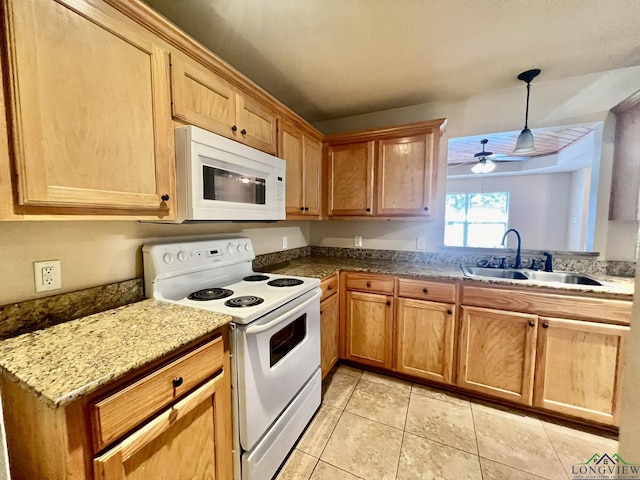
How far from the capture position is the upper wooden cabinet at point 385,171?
7.14 ft

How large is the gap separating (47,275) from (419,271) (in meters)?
2.15

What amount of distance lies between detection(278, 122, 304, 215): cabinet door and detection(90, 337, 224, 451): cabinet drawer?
4.16 feet

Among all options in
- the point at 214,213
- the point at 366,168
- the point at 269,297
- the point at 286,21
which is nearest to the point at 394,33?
the point at 286,21

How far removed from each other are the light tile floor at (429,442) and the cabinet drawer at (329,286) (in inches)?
30.1

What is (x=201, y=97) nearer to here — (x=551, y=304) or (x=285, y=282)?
(x=285, y=282)

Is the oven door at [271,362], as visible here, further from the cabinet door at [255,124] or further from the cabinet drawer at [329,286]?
the cabinet door at [255,124]

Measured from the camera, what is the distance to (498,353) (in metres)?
1.84

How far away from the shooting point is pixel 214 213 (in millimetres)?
1297

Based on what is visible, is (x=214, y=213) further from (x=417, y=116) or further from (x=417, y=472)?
(x=417, y=116)

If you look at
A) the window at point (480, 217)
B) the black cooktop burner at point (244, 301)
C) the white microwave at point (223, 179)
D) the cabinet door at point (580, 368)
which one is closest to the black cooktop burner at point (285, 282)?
the black cooktop burner at point (244, 301)

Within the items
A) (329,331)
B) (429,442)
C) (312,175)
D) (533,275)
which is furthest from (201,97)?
(533,275)

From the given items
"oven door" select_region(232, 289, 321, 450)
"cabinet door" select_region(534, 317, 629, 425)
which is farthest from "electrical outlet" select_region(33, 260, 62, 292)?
"cabinet door" select_region(534, 317, 629, 425)

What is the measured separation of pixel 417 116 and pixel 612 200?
1.62 meters

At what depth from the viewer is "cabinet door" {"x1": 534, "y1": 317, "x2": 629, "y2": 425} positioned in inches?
62.1
